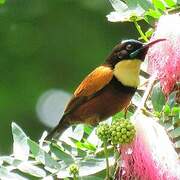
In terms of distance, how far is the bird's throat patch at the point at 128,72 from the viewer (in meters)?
2.49

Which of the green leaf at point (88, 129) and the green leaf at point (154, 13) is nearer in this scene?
the green leaf at point (154, 13)

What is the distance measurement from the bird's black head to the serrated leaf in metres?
0.42

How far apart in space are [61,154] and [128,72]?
33 cm

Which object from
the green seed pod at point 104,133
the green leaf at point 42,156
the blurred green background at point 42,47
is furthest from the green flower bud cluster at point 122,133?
the blurred green background at point 42,47

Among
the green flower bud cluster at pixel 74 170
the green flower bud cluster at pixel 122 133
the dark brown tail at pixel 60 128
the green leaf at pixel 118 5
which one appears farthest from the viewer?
the dark brown tail at pixel 60 128

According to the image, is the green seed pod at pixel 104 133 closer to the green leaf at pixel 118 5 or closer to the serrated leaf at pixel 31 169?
the serrated leaf at pixel 31 169

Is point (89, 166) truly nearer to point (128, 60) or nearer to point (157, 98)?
point (157, 98)

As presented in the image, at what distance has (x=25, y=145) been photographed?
95.2 inches

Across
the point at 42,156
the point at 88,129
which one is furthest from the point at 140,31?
the point at 42,156

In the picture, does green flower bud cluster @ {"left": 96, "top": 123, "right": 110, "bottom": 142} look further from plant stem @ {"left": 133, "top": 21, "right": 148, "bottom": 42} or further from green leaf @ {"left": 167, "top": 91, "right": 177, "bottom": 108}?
plant stem @ {"left": 133, "top": 21, "right": 148, "bottom": 42}

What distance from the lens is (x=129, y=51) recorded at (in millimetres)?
2564

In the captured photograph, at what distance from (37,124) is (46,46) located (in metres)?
0.43

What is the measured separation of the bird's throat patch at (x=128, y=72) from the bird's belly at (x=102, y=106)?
0.09 feet

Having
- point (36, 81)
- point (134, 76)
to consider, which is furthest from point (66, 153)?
point (36, 81)
